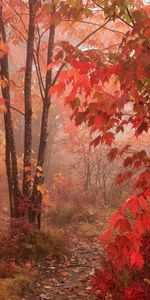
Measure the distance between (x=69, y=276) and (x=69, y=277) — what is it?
4 centimetres

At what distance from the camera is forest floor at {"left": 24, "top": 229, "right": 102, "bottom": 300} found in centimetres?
593

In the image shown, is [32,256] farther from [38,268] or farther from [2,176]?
[2,176]

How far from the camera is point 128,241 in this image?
291 cm

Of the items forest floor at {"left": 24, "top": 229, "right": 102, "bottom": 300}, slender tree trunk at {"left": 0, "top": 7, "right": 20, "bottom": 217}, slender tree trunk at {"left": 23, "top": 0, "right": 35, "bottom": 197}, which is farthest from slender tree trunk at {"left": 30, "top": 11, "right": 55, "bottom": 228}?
forest floor at {"left": 24, "top": 229, "right": 102, "bottom": 300}

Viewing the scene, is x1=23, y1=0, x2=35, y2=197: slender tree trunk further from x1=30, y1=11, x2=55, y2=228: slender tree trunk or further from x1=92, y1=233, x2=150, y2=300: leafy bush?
x1=92, y1=233, x2=150, y2=300: leafy bush

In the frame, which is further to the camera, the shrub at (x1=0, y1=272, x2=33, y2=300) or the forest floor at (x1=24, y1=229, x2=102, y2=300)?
the forest floor at (x1=24, y1=229, x2=102, y2=300)

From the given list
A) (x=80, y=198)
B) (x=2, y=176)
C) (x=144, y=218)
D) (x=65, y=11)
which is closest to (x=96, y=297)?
(x=144, y=218)

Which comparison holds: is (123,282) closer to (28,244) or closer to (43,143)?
(28,244)

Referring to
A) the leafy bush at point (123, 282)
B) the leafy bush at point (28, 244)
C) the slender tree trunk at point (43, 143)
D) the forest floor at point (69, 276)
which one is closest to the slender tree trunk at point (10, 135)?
the slender tree trunk at point (43, 143)

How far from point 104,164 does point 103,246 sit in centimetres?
791

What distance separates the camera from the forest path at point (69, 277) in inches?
233

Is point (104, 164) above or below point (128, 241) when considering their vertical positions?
below

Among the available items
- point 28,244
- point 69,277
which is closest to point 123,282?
point 69,277

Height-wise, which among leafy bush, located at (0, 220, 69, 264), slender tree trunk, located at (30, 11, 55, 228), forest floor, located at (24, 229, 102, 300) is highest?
slender tree trunk, located at (30, 11, 55, 228)
